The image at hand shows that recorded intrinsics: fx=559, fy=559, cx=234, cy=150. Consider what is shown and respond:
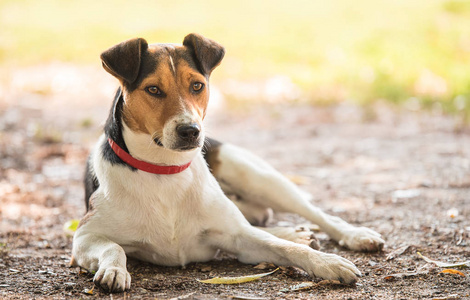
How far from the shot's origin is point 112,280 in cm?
320

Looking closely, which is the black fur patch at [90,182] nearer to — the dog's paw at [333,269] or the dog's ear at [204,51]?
the dog's ear at [204,51]

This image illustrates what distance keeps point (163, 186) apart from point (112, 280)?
2.51 ft

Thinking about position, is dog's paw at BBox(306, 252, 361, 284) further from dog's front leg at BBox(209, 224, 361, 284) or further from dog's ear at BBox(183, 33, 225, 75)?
dog's ear at BBox(183, 33, 225, 75)

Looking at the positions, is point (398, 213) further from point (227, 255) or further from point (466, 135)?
point (466, 135)

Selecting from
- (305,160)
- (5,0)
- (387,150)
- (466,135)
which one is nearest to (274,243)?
(305,160)

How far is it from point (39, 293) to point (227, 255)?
1403 mm

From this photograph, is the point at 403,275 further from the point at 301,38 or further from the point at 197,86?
the point at 301,38

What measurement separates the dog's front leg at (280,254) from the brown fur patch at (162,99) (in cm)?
86

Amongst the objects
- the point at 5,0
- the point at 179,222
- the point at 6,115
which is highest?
the point at 5,0

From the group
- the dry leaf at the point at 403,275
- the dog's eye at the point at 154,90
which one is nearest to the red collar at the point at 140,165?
the dog's eye at the point at 154,90

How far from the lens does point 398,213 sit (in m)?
5.21

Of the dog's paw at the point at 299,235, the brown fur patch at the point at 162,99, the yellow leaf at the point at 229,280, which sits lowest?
the yellow leaf at the point at 229,280

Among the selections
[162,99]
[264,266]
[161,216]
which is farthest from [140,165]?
[264,266]

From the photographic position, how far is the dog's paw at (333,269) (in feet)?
11.1
